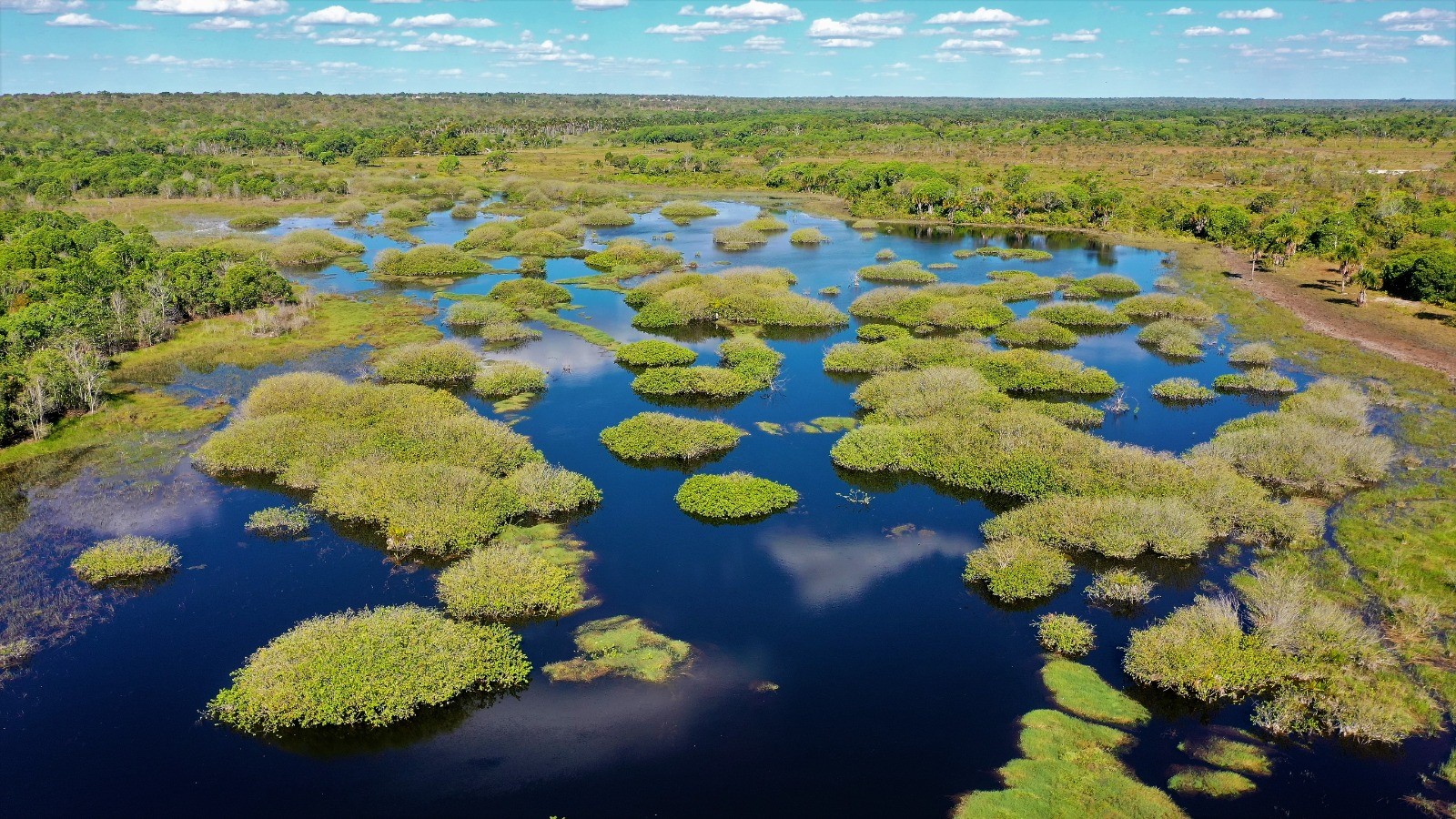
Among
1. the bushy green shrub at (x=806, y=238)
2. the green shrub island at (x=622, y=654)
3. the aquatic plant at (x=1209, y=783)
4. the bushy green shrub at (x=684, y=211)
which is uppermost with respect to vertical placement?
the bushy green shrub at (x=684, y=211)

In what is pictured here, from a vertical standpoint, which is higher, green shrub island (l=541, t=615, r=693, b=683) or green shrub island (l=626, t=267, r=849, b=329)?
green shrub island (l=626, t=267, r=849, b=329)

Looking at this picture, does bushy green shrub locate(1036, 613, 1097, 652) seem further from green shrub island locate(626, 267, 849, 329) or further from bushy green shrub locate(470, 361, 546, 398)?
green shrub island locate(626, 267, 849, 329)

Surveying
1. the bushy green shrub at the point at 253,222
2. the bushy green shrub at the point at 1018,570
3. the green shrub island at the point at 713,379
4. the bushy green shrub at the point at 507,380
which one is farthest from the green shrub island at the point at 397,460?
the bushy green shrub at the point at 253,222

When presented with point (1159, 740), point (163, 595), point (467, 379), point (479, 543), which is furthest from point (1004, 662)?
point (467, 379)

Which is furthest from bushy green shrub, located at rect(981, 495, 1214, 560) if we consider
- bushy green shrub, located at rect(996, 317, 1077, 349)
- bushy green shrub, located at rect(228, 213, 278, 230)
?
bushy green shrub, located at rect(228, 213, 278, 230)

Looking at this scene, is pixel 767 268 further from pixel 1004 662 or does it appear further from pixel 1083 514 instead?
pixel 1004 662

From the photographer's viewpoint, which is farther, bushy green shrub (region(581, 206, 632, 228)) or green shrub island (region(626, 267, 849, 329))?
bushy green shrub (region(581, 206, 632, 228))

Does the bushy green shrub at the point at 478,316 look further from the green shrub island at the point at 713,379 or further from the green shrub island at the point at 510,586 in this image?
the green shrub island at the point at 510,586
